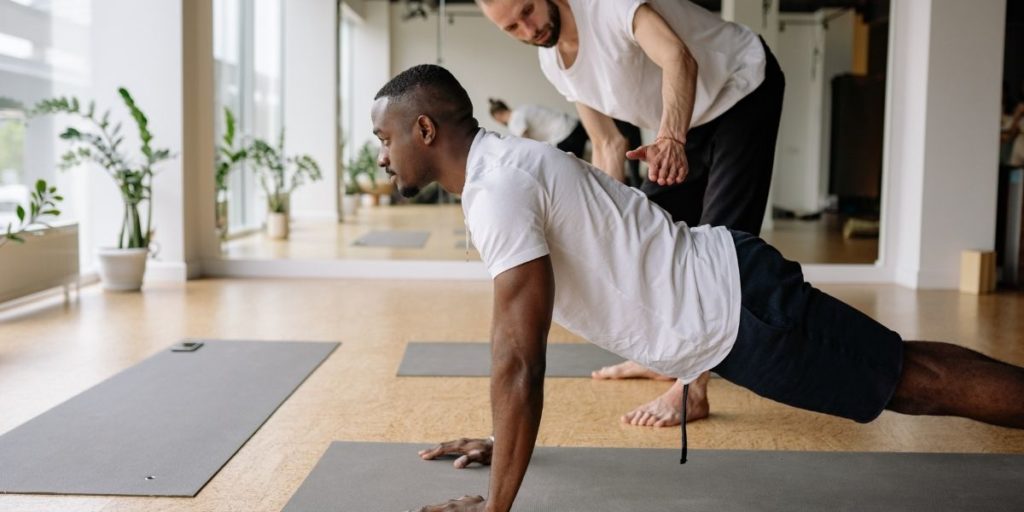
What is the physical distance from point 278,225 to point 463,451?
445cm

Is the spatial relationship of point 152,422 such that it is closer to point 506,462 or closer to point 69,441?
point 69,441

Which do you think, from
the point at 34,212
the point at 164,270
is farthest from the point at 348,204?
the point at 34,212

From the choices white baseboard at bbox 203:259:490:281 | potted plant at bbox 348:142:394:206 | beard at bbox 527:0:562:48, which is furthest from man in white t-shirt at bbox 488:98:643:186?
beard at bbox 527:0:562:48

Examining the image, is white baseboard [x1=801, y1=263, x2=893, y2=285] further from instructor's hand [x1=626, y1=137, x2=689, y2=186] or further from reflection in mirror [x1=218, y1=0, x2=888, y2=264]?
instructor's hand [x1=626, y1=137, x2=689, y2=186]

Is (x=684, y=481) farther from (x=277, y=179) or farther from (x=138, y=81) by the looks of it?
(x=277, y=179)

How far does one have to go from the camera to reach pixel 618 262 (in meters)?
1.53

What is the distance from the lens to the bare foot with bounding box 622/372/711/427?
95.1 inches

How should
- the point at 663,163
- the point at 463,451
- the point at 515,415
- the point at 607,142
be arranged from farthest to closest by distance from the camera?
the point at 607,142
the point at 463,451
the point at 663,163
the point at 515,415

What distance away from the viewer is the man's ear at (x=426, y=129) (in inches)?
59.9

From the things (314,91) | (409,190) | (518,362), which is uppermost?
(314,91)

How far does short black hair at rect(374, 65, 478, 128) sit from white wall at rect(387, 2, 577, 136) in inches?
136

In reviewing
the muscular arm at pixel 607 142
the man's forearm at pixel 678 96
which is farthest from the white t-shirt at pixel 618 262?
the muscular arm at pixel 607 142

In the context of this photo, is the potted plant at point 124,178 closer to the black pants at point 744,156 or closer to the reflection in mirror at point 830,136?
the black pants at point 744,156

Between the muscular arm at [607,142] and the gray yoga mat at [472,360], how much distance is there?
706 mm
